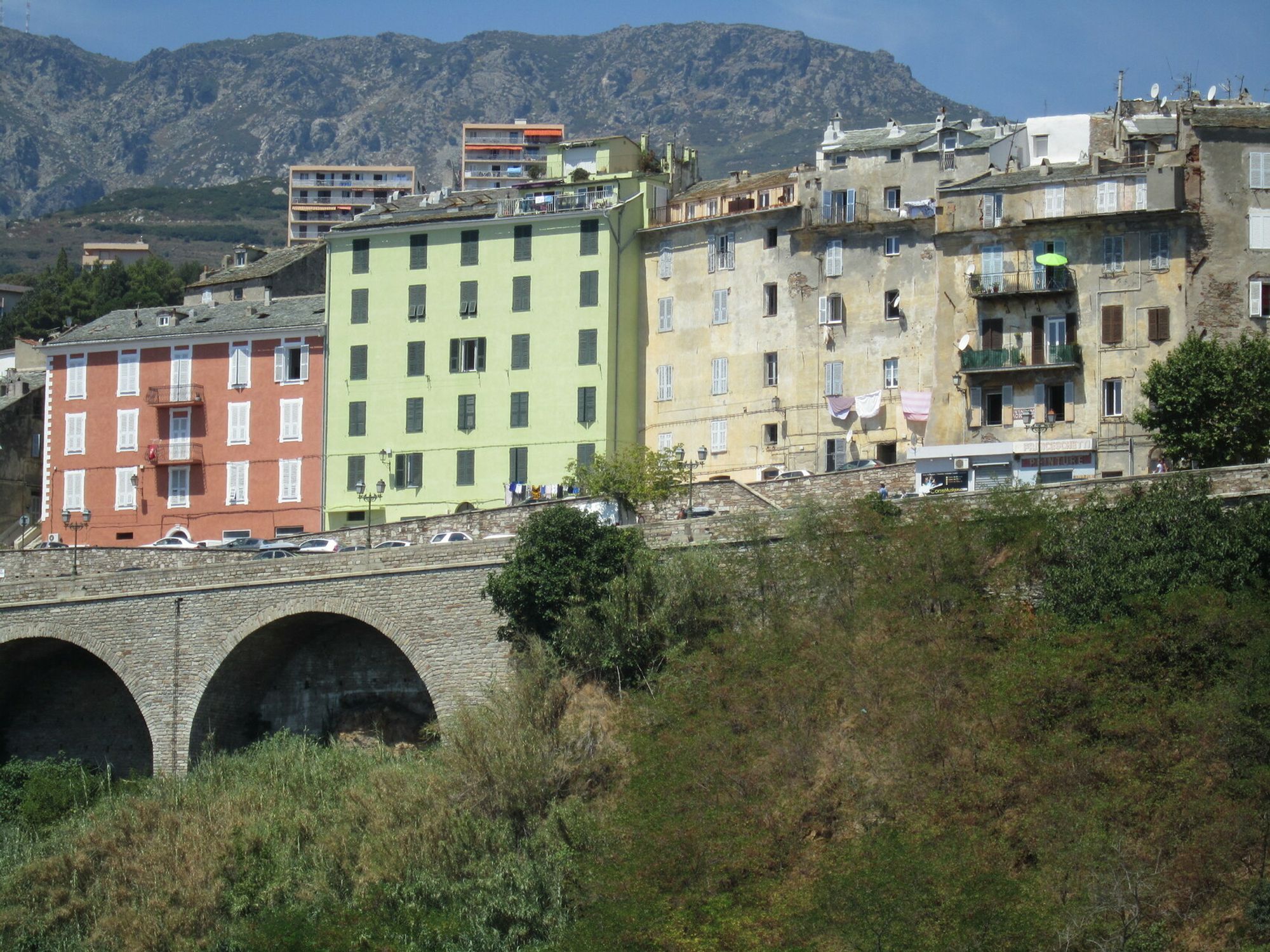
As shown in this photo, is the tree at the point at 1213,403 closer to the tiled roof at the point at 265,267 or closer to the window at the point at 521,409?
the window at the point at 521,409

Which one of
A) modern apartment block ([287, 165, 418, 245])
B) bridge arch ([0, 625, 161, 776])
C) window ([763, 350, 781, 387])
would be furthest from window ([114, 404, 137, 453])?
modern apartment block ([287, 165, 418, 245])

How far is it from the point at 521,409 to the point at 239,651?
1662 cm

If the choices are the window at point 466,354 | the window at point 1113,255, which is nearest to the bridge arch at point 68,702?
the window at point 466,354

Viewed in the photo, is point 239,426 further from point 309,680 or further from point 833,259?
point 833,259

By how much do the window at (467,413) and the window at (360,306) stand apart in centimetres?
488

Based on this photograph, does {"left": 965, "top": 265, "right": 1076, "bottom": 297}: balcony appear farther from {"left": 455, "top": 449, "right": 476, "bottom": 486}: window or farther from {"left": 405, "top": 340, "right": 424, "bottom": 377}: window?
{"left": 405, "top": 340, "right": 424, "bottom": 377}: window

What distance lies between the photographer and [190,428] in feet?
231

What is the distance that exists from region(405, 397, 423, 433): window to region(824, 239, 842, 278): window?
14504mm

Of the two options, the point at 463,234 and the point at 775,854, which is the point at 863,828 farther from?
the point at 463,234

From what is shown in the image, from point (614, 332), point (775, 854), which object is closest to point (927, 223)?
point (614, 332)

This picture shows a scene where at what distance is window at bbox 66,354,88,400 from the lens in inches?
2847

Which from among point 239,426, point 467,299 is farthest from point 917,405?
point 239,426

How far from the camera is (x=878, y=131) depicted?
69500 millimetres

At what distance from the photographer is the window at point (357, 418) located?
68.5m
